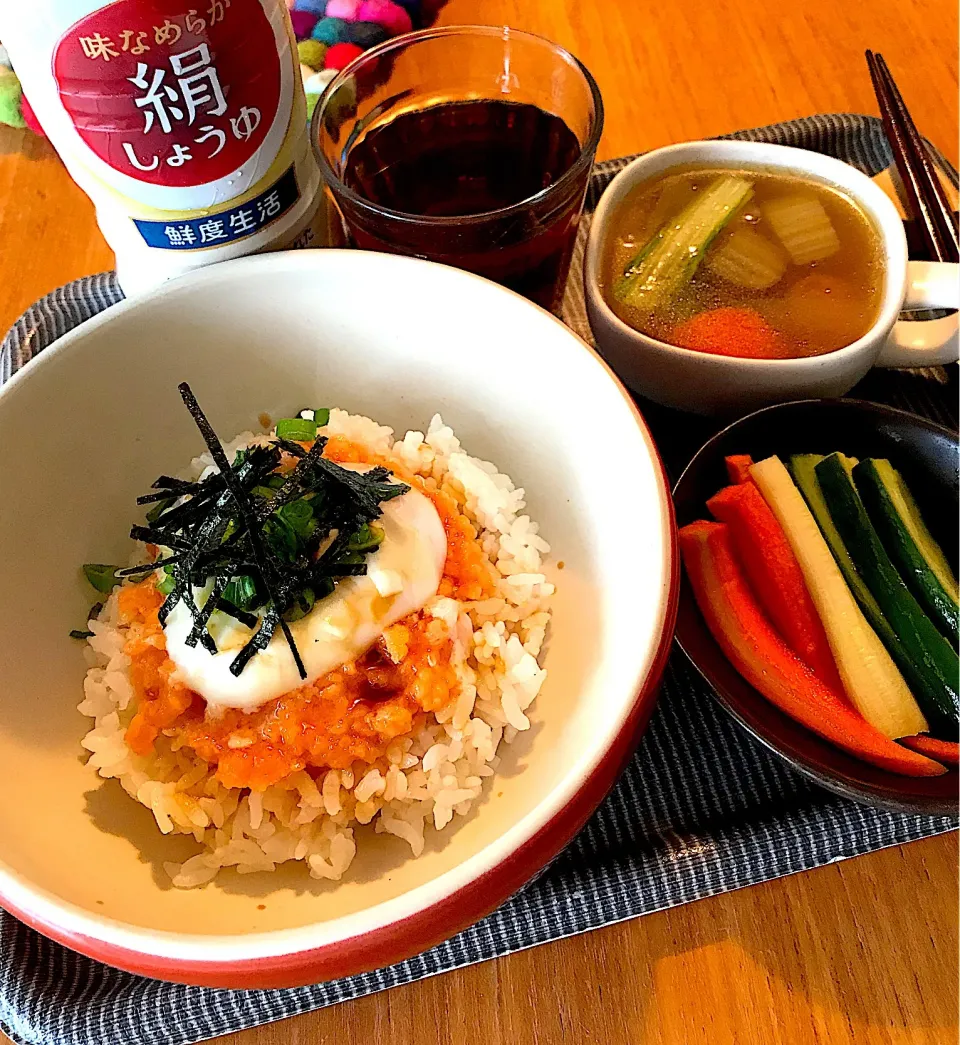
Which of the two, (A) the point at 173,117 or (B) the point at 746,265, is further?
(B) the point at 746,265

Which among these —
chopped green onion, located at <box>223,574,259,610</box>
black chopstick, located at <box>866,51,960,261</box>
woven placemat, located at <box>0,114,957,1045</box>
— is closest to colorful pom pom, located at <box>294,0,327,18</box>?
black chopstick, located at <box>866,51,960,261</box>

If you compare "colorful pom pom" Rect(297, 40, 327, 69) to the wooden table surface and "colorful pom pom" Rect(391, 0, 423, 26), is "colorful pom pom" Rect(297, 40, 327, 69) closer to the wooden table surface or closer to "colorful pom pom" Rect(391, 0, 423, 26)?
"colorful pom pom" Rect(391, 0, 423, 26)

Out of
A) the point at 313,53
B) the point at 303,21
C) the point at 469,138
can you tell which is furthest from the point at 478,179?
the point at 303,21

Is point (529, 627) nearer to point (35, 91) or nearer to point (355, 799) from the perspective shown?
point (355, 799)

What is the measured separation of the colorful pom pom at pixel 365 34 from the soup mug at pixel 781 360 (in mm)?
839

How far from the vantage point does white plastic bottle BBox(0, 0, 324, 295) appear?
88 centimetres

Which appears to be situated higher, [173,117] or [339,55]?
[173,117]

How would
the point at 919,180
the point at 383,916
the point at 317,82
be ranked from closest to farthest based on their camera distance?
the point at 383,916 → the point at 919,180 → the point at 317,82

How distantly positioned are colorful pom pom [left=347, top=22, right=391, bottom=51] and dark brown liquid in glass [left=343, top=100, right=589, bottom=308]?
69 centimetres

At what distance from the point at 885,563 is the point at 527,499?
0.45 meters

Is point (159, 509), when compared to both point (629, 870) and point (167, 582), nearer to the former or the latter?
point (167, 582)

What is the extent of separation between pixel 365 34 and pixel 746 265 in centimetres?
107

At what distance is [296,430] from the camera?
110cm

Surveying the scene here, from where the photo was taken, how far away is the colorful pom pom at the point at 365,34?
72.6 inches
